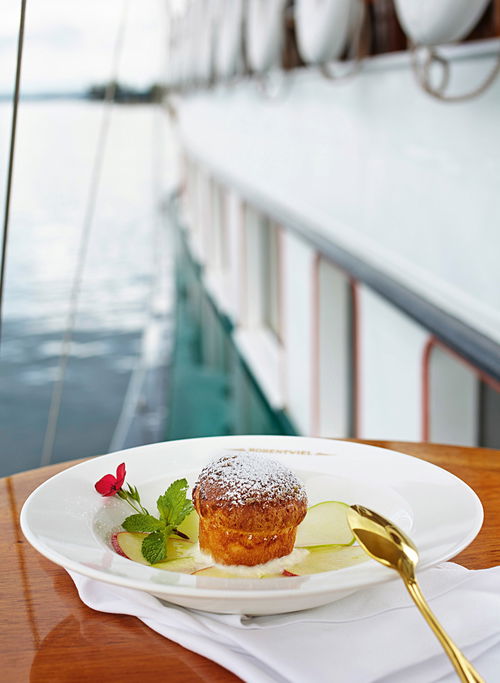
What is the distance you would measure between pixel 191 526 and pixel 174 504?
3 centimetres

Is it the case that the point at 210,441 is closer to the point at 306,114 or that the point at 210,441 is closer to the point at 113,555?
the point at 113,555

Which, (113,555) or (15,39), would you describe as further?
(15,39)

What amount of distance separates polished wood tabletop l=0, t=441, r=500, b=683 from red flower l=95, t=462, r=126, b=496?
71mm

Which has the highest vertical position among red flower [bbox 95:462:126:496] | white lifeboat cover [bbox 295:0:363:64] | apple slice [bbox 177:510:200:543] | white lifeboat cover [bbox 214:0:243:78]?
white lifeboat cover [bbox 214:0:243:78]

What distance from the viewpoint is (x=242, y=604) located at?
557 millimetres

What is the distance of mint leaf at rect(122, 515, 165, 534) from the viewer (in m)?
0.67

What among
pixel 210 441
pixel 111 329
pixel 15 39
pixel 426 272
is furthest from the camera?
pixel 111 329

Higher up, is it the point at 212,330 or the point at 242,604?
the point at 212,330

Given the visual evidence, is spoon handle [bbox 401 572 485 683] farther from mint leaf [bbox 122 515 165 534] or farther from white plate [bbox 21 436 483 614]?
mint leaf [bbox 122 515 165 534]

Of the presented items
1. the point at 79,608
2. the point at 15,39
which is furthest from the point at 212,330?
the point at 79,608

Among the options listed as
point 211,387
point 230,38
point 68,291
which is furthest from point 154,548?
point 68,291

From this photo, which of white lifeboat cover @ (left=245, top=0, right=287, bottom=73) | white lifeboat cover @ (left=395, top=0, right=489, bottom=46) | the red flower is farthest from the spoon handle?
white lifeboat cover @ (left=245, top=0, right=287, bottom=73)

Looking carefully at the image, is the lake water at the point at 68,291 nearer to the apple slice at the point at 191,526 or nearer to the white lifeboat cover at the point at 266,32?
the white lifeboat cover at the point at 266,32

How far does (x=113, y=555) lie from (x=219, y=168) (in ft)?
21.5
